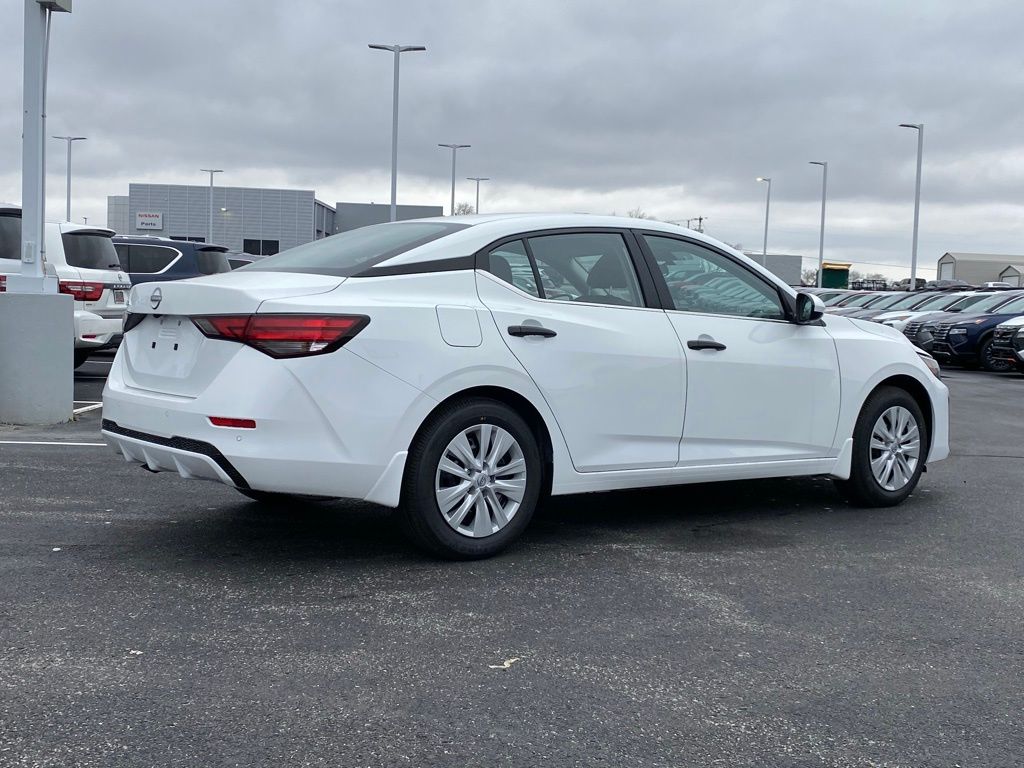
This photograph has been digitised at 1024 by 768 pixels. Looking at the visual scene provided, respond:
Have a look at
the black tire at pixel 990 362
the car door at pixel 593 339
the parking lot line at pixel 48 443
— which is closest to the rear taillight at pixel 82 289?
the parking lot line at pixel 48 443

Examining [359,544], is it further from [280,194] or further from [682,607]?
[280,194]

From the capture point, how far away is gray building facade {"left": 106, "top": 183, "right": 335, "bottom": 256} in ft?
259

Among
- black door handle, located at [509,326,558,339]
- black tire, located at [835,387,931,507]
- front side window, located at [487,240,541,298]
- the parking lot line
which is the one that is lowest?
the parking lot line

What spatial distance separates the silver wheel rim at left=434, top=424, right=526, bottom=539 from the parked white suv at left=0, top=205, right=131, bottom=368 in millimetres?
8372

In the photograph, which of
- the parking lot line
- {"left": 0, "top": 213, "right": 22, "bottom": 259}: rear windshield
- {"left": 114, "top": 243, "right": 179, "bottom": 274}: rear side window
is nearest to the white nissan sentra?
the parking lot line

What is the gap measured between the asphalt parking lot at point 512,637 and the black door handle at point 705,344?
0.95 metres

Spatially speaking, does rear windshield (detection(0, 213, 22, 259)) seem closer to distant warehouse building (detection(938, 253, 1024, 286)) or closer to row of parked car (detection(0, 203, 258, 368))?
row of parked car (detection(0, 203, 258, 368))

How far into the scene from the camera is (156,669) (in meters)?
3.66

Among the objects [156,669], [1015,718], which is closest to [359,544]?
[156,669]

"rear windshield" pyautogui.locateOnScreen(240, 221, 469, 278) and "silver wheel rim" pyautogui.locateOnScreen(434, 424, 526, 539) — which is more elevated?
"rear windshield" pyautogui.locateOnScreen(240, 221, 469, 278)

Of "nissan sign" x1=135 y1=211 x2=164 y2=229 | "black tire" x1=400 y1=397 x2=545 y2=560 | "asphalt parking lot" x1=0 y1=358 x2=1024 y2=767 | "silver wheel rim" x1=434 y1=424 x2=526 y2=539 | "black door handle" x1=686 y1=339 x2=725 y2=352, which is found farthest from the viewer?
"nissan sign" x1=135 y1=211 x2=164 y2=229

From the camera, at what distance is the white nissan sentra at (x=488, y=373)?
4660mm

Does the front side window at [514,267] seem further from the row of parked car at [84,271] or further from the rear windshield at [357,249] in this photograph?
the row of parked car at [84,271]

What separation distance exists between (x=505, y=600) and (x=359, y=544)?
1.14m
